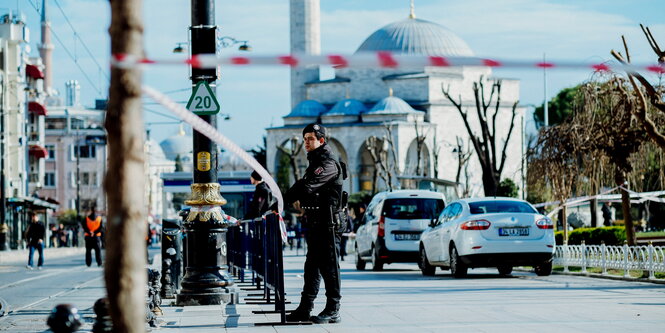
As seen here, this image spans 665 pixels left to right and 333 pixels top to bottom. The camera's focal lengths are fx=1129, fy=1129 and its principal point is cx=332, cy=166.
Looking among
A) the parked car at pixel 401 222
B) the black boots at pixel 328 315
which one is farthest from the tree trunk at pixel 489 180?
the black boots at pixel 328 315

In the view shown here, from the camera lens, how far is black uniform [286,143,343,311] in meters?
9.39

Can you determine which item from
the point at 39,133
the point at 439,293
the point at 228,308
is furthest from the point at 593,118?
the point at 39,133

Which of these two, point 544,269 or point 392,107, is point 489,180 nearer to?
point 544,269

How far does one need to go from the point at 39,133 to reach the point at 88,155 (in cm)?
3179

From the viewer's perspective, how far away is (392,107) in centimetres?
10462

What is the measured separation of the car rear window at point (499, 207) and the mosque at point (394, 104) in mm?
81239

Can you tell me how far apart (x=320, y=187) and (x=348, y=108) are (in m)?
97.8

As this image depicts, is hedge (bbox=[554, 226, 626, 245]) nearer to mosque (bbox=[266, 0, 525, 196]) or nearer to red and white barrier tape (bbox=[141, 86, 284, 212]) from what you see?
red and white barrier tape (bbox=[141, 86, 284, 212])

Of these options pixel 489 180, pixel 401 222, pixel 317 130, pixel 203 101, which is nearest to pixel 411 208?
pixel 401 222

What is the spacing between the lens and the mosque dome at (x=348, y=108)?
350 feet

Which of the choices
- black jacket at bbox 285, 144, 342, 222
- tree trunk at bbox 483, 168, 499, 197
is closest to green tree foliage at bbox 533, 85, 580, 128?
tree trunk at bbox 483, 168, 499, 197

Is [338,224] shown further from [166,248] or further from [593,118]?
[593,118]

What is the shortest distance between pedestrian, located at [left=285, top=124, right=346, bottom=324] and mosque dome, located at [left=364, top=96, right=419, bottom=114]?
94650 millimetres

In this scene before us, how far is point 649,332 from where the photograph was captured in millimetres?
8445
